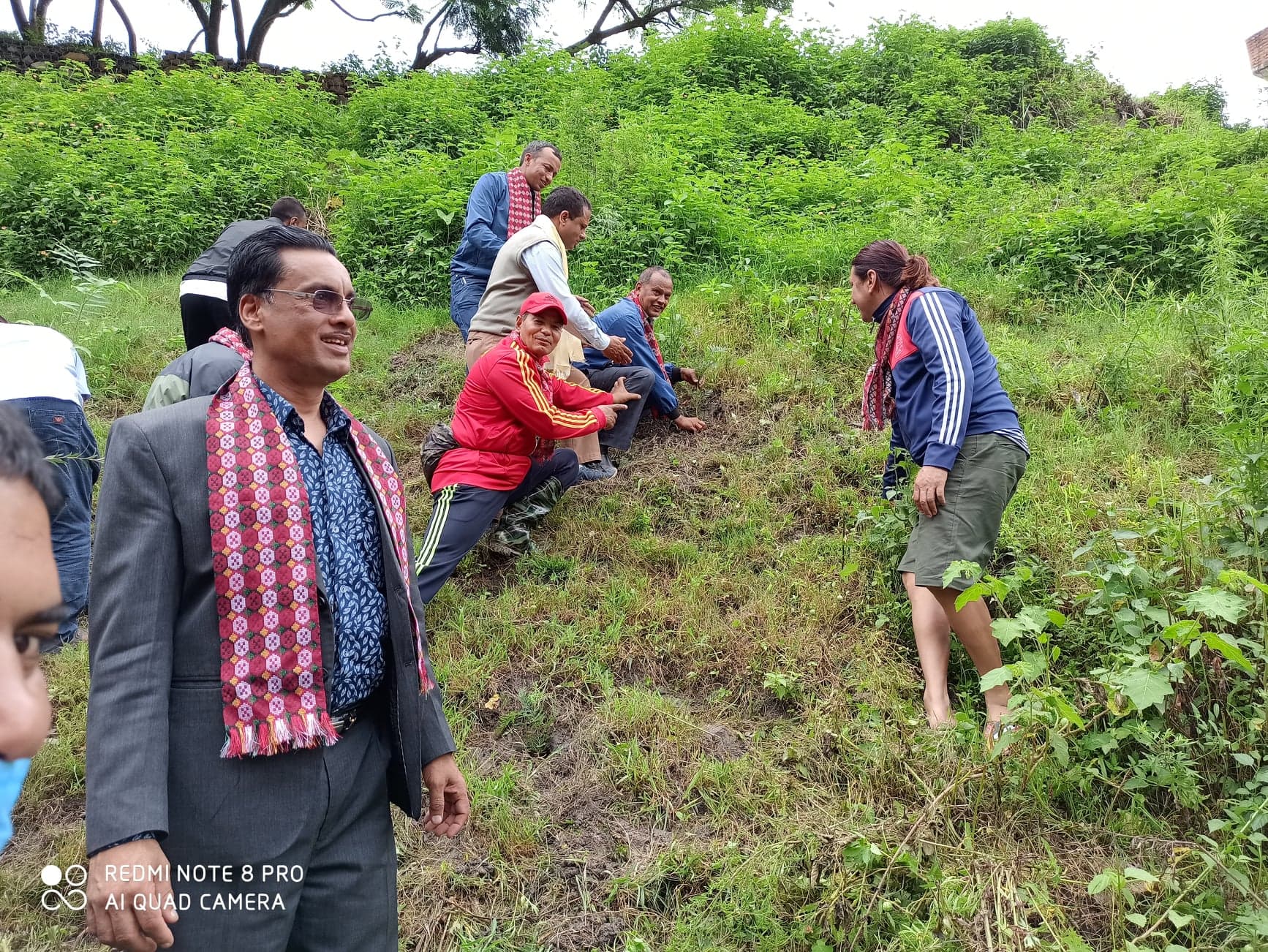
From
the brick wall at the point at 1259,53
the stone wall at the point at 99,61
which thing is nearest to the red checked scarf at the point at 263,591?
the brick wall at the point at 1259,53

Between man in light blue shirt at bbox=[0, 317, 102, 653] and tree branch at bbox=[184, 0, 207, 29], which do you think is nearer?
man in light blue shirt at bbox=[0, 317, 102, 653]

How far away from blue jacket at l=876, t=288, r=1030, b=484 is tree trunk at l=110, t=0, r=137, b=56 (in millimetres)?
22028

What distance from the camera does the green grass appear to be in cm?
309

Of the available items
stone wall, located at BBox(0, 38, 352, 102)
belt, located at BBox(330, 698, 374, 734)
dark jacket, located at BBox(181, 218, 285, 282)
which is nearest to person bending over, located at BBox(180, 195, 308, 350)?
dark jacket, located at BBox(181, 218, 285, 282)

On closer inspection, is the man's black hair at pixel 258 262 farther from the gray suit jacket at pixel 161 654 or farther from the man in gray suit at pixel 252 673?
the gray suit jacket at pixel 161 654

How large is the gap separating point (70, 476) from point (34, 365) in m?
0.60

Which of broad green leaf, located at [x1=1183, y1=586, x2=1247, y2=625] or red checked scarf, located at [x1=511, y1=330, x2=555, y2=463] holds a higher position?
red checked scarf, located at [x1=511, y1=330, x2=555, y2=463]

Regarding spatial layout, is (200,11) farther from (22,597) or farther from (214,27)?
(22,597)

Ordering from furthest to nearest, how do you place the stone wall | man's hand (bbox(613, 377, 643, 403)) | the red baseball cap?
the stone wall
man's hand (bbox(613, 377, 643, 403))
the red baseball cap

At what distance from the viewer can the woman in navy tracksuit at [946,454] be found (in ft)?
12.1

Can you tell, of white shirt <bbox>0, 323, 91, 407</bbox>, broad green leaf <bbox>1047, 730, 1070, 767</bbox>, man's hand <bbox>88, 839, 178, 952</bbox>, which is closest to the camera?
man's hand <bbox>88, 839, 178, 952</bbox>

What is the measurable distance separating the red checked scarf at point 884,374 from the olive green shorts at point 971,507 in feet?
1.65

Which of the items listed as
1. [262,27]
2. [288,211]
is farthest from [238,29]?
[288,211]

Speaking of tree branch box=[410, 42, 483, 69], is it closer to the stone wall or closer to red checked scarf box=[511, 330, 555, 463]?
the stone wall
